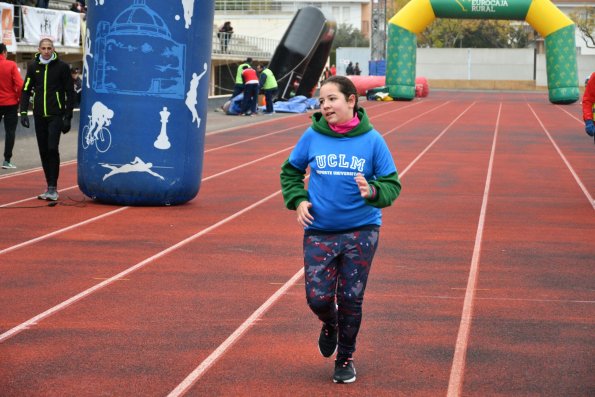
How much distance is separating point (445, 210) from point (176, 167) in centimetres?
293

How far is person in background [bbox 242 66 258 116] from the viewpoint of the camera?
33125 mm

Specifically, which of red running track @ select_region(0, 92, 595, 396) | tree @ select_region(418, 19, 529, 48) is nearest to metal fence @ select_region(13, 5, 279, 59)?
red running track @ select_region(0, 92, 595, 396)

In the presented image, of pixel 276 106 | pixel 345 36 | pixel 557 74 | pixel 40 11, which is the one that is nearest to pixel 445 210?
pixel 40 11

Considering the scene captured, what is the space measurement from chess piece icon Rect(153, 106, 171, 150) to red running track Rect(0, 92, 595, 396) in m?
0.69

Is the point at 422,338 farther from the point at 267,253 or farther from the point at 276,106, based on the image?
the point at 276,106

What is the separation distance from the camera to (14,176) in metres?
15.6

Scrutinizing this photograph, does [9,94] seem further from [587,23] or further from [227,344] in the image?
[587,23]

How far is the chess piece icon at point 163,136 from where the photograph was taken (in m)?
12.3

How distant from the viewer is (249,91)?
109ft

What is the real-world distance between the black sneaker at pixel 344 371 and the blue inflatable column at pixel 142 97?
6.95 m

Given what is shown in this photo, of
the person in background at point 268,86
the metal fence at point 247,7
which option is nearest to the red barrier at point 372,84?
the person in background at point 268,86

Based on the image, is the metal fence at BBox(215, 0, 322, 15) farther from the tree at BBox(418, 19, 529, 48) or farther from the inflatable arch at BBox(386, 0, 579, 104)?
the inflatable arch at BBox(386, 0, 579, 104)

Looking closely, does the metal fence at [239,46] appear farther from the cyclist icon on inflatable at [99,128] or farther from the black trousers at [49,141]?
the cyclist icon on inflatable at [99,128]

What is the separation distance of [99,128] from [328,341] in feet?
23.3
